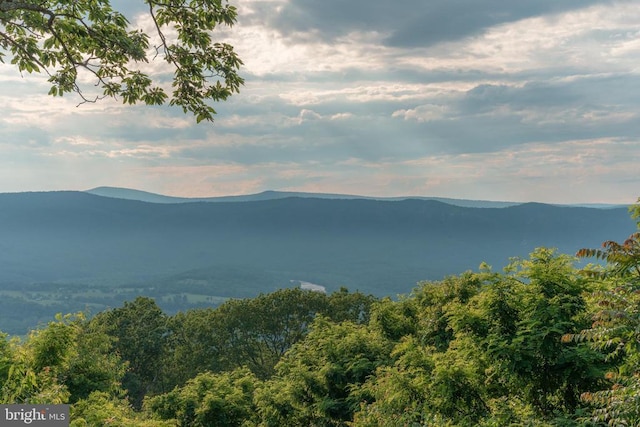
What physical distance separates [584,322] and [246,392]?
1803 centimetres

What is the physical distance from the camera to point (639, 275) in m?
7.38

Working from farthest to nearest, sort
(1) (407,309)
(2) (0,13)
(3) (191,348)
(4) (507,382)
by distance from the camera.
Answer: (3) (191,348)
(1) (407,309)
(4) (507,382)
(2) (0,13)

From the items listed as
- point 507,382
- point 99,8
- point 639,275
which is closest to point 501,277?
point 507,382

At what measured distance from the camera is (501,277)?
39.4 ft

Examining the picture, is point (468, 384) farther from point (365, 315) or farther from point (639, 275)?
point (365, 315)

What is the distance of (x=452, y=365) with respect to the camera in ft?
39.6

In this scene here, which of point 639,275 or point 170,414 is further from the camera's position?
point 170,414

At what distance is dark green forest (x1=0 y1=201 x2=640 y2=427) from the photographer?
26.0ft

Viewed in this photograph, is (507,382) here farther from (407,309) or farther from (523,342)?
(407,309)

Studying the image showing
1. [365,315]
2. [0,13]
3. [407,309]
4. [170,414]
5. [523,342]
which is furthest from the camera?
[365,315]

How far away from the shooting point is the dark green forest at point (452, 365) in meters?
7.93

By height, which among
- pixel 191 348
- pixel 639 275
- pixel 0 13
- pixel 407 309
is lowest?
pixel 191 348

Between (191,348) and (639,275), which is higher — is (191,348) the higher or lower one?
the lower one

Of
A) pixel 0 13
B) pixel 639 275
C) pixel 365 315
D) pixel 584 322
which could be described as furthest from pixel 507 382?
pixel 365 315
